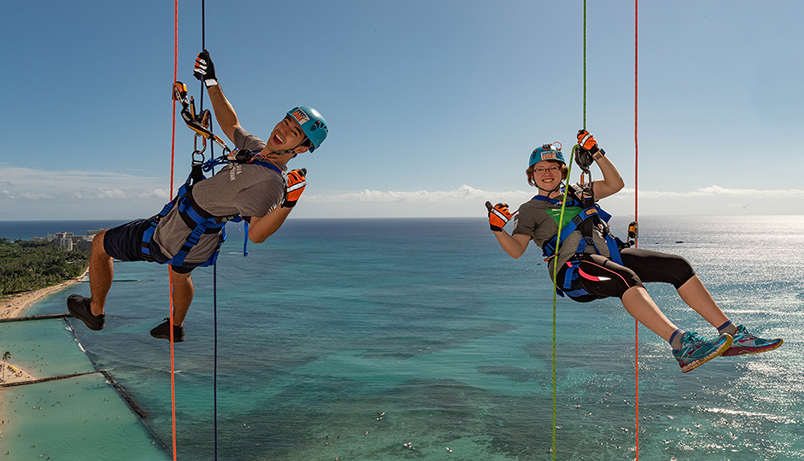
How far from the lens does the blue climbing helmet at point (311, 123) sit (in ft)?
12.1

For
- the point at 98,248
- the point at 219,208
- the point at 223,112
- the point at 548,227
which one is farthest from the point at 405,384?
the point at 219,208

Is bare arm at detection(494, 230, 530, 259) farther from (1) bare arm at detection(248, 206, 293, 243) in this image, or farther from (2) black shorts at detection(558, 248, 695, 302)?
(1) bare arm at detection(248, 206, 293, 243)

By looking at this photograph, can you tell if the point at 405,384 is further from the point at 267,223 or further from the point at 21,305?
the point at 21,305

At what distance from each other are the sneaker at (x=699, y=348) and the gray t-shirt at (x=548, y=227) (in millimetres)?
1027

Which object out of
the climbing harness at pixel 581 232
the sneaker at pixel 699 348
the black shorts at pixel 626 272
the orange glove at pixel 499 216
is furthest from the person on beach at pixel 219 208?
the sneaker at pixel 699 348

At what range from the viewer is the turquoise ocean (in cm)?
2678

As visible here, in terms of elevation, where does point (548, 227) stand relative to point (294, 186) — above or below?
below

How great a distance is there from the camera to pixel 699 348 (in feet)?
→ 10.2

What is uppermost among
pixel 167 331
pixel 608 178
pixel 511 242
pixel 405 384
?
pixel 608 178

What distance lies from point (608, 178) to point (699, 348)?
5.64ft

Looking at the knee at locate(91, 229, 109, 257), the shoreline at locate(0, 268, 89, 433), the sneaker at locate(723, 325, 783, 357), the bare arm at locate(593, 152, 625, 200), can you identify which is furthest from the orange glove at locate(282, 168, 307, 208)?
the shoreline at locate(0, 268, 89, 433)

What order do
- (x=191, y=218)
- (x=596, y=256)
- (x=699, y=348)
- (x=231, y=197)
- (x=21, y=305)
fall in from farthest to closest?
(x=21, y=305), (x=596, y=256), (x=191, y=218), (x=231, y=197), (x=699, y=348)

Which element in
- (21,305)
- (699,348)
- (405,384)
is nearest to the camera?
(699,348)

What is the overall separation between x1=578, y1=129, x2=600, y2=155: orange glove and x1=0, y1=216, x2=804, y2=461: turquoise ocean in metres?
25.6
